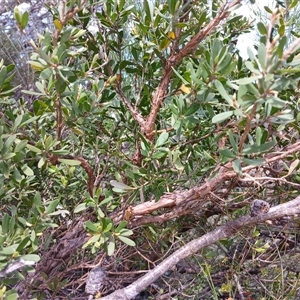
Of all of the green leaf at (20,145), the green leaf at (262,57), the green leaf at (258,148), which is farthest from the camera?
the green leaf at (20,145)

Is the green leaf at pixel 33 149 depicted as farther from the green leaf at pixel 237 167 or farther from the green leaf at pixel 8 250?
the green leaf at pixel 237 167

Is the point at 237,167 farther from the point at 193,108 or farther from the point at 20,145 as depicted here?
the point at 20,145

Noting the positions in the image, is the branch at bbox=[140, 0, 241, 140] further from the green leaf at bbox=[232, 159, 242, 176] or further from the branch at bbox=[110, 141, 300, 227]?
the green leaf at bbox=[232, 159, 242, 176]

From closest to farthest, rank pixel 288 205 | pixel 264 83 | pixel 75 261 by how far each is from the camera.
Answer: pixel 264 83 < pixel 288 205 < pixel 75 261

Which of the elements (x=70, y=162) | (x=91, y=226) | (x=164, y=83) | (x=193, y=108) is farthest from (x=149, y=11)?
(x=91, y=226)

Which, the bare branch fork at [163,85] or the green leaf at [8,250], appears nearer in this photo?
the green leaf at [8,250]

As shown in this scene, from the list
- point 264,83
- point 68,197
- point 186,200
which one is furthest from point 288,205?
point 68,197

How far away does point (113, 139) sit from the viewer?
0.99 m

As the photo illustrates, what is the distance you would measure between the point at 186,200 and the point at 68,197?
0.40 metres

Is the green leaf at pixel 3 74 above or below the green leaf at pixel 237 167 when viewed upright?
above

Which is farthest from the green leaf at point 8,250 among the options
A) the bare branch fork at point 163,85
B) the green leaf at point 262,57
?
the green leaf at point 262,57

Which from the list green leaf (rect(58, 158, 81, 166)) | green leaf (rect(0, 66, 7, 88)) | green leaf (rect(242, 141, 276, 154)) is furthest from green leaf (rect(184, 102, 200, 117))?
green leaf (rect(0, 66, 7, 88))

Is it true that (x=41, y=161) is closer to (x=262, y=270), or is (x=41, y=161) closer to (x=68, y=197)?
(x=68, y=197)

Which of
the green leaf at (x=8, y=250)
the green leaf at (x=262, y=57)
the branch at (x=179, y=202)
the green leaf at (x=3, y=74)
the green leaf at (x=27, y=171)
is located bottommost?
the branch at (x=179, y=202)
